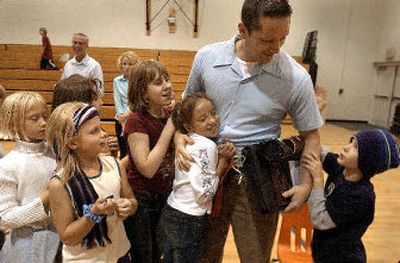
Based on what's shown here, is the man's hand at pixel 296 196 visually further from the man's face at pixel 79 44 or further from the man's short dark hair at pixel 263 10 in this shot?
the man's face at pixel 79 44

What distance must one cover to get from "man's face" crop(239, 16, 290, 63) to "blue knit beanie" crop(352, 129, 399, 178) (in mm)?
541

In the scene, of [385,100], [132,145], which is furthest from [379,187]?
[385,100]

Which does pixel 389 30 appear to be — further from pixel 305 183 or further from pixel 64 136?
pixel 64 136

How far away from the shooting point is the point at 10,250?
4.94 feet

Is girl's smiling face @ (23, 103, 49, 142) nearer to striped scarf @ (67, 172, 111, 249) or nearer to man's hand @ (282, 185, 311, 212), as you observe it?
striped scarf @ (67, 172, 111, 249)

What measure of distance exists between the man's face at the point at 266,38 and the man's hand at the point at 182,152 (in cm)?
45

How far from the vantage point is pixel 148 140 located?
1.68m

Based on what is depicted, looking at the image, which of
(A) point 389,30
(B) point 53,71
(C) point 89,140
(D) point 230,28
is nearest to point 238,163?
(C) point 89,140

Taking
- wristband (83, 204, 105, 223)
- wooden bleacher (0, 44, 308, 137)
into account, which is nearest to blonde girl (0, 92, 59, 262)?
wristband (83, 204, 105, 223)

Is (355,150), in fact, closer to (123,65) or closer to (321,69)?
(123,65)

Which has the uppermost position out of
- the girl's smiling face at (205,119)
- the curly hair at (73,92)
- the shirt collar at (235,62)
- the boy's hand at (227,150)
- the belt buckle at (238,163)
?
the shirt collar at (235,62)

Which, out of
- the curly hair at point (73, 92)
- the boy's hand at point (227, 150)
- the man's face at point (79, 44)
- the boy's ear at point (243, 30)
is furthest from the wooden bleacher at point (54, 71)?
the boy's ear at point (243, 30)

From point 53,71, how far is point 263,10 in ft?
28.5

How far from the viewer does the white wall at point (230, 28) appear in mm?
10477
